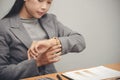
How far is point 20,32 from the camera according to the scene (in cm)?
164

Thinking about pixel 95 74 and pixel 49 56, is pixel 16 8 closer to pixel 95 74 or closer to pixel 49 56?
pixel 49 56

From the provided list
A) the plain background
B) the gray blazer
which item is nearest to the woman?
the gray blazer

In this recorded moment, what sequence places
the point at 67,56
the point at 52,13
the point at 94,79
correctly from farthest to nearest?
the point at 67,56, the point at 52,13, the point at 94,79

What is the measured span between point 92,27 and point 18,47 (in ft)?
2.81

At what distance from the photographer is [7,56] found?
1.58 metres

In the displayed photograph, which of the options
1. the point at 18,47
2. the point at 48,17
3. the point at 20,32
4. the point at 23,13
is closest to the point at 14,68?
the point at 18,47

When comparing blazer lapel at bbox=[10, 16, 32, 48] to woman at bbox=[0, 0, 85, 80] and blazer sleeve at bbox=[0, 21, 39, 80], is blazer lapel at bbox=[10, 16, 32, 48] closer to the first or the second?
woman at bbox=[0, 0, 85, 80]

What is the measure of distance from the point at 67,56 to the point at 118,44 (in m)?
0.62

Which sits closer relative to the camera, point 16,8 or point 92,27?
point 16,8

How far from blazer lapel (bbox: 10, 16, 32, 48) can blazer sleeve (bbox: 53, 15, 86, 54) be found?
242 millimetres

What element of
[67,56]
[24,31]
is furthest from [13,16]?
[67,56]

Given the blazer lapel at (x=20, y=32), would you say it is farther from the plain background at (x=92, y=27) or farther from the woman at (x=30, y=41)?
the plain background at (x=92, y=27)

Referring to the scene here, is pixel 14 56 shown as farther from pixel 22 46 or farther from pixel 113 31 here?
pixel 113 31

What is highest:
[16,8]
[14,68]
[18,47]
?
[16,8]
